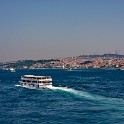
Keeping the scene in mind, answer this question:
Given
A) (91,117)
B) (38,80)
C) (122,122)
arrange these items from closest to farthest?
(122,122)
(91,117)
(38,80)

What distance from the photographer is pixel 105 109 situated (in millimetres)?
73625

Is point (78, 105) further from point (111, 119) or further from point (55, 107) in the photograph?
point (111, 119)

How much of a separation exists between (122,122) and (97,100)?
26399 mm

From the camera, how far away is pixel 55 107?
261ft

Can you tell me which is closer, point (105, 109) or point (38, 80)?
point (105, 109)

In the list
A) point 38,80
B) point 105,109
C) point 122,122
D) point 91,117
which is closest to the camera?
point 122,122

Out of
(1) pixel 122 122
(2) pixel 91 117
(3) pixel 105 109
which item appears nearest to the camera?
(1) pixel 122 122

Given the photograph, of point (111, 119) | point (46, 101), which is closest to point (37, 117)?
point (111, 119)

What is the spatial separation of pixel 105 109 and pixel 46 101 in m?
19.8

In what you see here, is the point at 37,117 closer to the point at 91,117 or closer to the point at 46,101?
the point at 91,117

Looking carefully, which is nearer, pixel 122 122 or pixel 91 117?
pixel 122 122

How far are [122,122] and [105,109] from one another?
1150 cm

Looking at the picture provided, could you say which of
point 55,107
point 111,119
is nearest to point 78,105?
point 55,107

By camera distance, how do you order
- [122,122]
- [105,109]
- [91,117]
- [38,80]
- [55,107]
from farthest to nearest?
[38,80] → [55,107] → [105,109] → [91,117] → [122,122]
